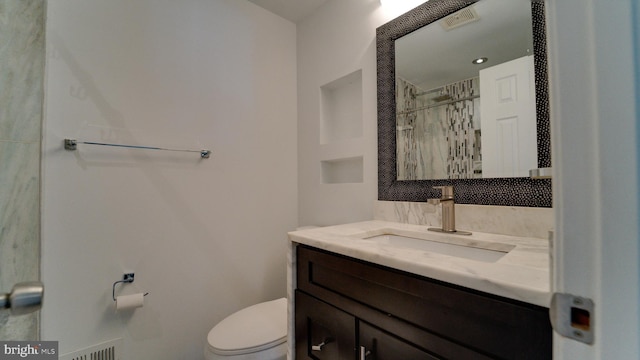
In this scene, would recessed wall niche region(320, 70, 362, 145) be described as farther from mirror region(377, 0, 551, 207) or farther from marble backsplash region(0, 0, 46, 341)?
marble backsplash region(0, 0, 46, 341)

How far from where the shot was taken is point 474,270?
564mm

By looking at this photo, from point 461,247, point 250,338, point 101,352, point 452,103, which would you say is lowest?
point 101,352

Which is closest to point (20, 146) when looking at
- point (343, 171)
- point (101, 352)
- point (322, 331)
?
point (101, 352)

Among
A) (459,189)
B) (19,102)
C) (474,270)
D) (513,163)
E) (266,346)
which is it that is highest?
(19,102)

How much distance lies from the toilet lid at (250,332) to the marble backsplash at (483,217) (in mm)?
731

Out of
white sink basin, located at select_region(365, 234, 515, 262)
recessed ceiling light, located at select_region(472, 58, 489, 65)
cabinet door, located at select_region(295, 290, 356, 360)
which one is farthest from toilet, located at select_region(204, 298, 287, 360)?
recessed ceiling light, located at select_region(472, 58, 489, 65)

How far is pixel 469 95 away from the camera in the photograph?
1084mm

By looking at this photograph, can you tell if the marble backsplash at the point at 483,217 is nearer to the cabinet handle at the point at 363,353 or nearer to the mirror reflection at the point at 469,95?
the mirror reflection at the point at 469,95

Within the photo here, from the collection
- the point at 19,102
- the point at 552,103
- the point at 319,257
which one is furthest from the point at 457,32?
the point at 19,102

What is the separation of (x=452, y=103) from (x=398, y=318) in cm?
92

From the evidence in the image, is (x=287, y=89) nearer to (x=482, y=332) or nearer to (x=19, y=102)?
(x=19, y=102)

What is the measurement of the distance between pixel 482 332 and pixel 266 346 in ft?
2.92

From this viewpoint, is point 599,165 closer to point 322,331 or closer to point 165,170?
point 322,331

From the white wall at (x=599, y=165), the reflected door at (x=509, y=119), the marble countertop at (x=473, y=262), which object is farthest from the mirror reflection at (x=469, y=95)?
the white wall at (x=599, y=165)
